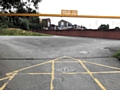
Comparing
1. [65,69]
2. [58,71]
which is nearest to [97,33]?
[65,69]

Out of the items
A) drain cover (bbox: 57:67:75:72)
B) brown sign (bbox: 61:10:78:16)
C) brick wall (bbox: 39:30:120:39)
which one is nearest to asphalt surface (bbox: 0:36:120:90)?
drain cover (bbox: 57:67:75:72)

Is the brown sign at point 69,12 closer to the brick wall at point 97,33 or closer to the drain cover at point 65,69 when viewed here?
the brick wall at point 97,33

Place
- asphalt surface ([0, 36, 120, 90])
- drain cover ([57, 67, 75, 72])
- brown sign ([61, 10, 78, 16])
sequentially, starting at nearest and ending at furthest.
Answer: asphalt surface ([0, 36, 120, 90]) < drain cover ([57, 67, 75, 72]) < brown sign ([61, 10, 78, 16])

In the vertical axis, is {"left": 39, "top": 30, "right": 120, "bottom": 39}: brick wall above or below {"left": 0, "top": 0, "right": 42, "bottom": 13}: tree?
below

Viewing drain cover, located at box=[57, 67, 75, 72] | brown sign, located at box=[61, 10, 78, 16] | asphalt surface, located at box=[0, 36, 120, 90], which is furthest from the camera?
brown sign, located at box=[61, 10, 78, 16]

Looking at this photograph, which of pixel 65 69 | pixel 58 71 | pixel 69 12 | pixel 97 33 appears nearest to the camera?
pixel 58 71

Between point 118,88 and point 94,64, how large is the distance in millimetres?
4535

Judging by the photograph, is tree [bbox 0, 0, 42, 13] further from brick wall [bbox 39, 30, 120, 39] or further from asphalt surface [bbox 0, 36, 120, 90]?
brick wall [bbox 39, 30, 120, 39]

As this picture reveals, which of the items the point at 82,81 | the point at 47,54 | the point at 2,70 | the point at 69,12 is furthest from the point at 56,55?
the point at 69,12

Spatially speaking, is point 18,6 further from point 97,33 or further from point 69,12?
point 97,33

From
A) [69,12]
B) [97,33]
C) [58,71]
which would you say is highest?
[69,12]

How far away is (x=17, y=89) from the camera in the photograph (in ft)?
29.2

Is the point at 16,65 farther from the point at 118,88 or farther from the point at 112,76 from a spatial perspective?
the point at 118,88

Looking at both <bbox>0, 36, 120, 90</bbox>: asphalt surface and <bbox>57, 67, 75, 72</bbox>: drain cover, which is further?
<bbox>57, 67, 75, 72</bbox>: drain cover
